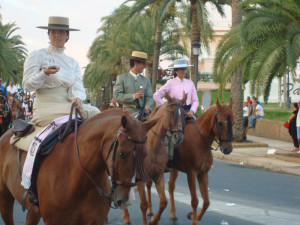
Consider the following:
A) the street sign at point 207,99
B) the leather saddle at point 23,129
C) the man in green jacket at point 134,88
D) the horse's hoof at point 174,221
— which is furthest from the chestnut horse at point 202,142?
the street sign at point 207,99

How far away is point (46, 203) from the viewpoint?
455 centimetres

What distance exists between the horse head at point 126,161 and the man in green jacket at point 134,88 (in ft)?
14.3

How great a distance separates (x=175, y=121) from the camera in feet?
26.2

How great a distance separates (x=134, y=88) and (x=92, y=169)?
4.18 meters

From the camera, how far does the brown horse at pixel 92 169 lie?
3.96 metres

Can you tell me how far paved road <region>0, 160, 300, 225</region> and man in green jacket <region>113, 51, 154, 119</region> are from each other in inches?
67.2

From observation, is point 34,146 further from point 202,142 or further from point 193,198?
point 202,142

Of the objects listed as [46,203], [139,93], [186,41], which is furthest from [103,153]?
[186,41]

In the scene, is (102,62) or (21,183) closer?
(21,183)

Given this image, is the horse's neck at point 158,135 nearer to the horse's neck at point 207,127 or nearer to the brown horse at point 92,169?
the horse's neck at point 207,127

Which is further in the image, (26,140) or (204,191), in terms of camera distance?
(204,191)

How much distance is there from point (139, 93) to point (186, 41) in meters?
25.6

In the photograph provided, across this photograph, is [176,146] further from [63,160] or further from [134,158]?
[134,158]

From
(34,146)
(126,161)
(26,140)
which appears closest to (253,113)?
(26,140)
